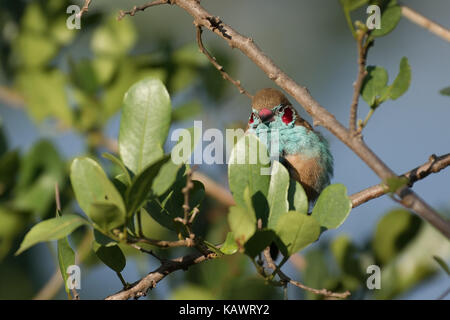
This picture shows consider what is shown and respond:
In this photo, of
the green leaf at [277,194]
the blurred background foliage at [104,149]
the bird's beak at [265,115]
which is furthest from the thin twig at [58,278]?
the green leaf at [277,194]

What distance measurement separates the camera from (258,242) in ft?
6.07

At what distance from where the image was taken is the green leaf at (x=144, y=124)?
6.20 feet

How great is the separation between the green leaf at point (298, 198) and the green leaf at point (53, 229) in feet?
2.27

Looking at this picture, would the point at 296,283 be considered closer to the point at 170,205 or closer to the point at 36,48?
the point at 170,205

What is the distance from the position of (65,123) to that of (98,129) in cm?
21

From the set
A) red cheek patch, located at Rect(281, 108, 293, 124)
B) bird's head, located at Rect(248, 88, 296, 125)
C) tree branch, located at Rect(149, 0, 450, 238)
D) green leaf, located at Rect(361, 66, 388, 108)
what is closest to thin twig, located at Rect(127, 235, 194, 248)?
tree branch, located at Rect(149, 0, 450, 238)

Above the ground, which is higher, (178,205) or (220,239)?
(220,239)

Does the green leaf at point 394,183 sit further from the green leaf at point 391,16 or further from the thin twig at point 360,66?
the green leaf at point 391,16

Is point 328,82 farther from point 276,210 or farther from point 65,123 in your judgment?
point 276,210

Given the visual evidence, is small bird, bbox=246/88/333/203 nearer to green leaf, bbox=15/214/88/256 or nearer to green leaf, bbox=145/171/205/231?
green leaf, bbox=145/171/205/231

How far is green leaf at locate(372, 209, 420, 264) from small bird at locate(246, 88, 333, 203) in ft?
2.41

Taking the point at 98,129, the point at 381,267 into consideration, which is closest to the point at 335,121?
the point at 381,267

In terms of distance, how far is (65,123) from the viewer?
372 centimetres

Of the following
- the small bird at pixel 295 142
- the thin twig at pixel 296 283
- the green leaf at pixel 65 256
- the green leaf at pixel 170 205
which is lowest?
the thin twig at pixel 296 283
